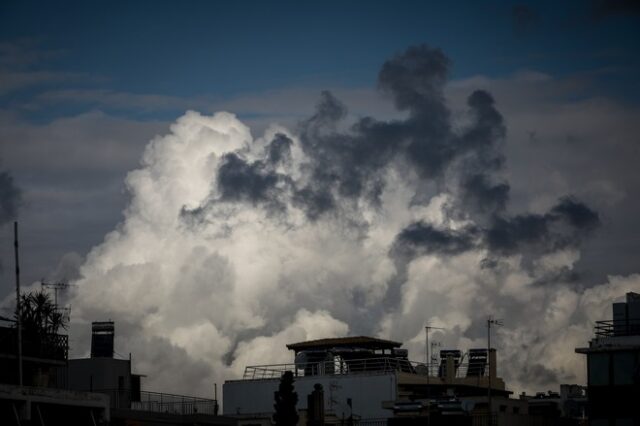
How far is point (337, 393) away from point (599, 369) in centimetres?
3050

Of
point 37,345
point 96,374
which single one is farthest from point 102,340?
point 37,345

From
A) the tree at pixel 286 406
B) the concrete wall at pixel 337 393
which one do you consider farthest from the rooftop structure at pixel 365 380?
the tree at pixel 286 406

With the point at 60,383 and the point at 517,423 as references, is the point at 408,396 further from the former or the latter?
the point at 60,383

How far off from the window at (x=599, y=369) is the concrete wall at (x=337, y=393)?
78.2 ft

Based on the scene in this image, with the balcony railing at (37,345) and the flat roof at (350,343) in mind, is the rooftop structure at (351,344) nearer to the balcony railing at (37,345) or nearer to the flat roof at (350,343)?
the flat roof at (350,343)

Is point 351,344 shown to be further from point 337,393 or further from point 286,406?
point 286,406

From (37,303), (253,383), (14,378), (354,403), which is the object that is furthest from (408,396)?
(14,378)

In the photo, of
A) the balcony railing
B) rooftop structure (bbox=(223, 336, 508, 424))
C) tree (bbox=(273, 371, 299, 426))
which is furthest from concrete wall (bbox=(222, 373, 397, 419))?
the balcony railing

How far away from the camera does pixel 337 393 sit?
416 ft

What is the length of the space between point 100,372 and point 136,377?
5.62 m

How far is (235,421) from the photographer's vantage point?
4316 inches

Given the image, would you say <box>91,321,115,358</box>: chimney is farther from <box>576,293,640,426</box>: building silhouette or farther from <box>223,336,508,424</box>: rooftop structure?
<box>576,293,640,426</box>: building silhouette

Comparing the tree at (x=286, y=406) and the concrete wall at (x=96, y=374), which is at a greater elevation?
the concrete wall at (x=96, y=374)

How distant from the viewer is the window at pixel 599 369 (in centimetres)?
10344
